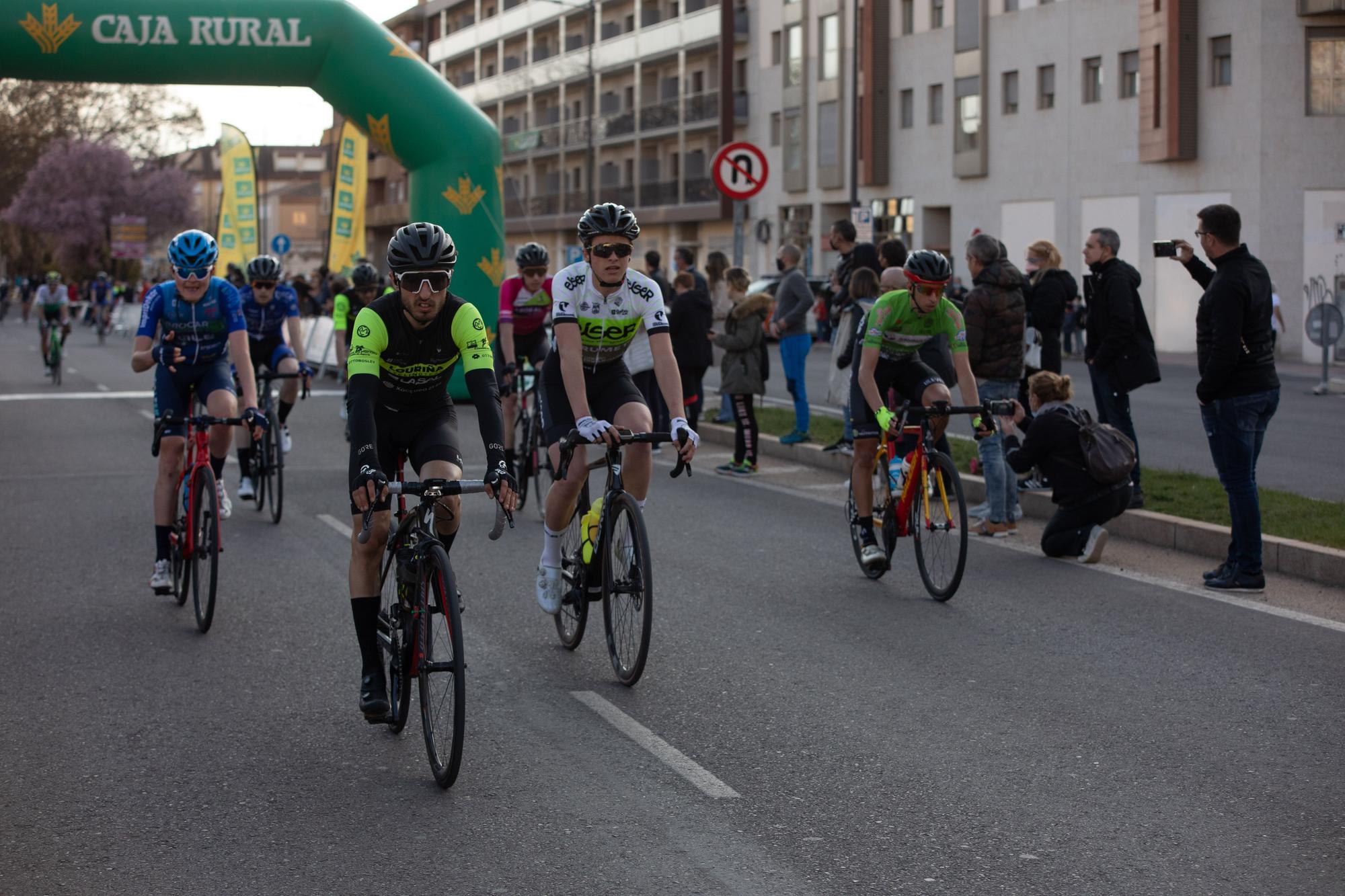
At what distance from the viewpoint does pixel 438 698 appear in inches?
223

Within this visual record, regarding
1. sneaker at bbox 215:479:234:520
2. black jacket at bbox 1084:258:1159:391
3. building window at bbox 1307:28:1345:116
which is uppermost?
building window at bbox 1307:28:1345:116

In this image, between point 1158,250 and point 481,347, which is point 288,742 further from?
point 1158,250

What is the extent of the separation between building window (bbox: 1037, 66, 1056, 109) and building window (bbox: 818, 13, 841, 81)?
1109 centimetres

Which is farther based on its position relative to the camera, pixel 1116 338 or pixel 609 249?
pixel 1116 338

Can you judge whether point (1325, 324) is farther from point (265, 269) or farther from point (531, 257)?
point (265, 269)

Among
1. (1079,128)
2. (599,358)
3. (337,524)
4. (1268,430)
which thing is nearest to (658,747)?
(599,358)

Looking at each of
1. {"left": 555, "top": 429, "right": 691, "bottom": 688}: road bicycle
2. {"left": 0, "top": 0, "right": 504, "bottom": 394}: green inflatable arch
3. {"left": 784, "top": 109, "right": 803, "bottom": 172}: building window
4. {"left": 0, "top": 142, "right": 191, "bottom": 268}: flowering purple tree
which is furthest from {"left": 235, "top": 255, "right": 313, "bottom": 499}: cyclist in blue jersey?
{"left": 0, "top": 142, "right": 191, "bottom": 268}: flowering purple tree

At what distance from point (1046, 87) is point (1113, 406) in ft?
110

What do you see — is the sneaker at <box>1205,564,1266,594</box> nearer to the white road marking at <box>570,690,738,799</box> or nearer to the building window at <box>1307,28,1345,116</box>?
the white road marking at <box>570,690,738,799</box>

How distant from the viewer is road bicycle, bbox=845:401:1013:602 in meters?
8.70

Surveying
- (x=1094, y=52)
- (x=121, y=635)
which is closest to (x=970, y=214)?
(x=1094, y=52)

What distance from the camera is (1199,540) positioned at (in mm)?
10445

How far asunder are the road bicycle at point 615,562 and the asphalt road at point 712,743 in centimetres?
21

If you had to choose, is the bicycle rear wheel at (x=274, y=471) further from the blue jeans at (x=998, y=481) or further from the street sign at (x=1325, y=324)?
the street sign at (x=1325, y=324)
